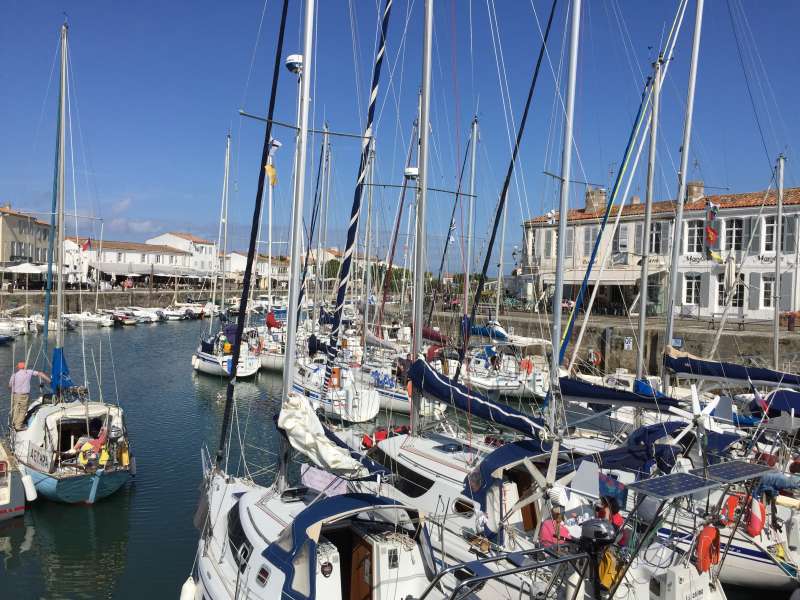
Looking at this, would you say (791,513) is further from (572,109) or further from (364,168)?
(364,168)

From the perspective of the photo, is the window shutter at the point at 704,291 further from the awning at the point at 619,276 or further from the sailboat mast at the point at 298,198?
the sailboat mast at the point at 298,198

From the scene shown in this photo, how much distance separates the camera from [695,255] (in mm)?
39938

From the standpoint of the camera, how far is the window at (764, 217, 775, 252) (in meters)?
36.4

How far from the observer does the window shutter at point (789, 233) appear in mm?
35156

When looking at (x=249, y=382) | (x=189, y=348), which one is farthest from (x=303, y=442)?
(x=189, y=348)

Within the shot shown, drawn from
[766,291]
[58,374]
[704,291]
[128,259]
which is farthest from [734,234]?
[128,259]

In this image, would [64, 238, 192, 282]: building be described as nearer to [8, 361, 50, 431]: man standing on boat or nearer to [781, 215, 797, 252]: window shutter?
[8, 361, 50, 431]: man standing on boat

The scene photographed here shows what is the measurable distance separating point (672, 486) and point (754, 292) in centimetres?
3426

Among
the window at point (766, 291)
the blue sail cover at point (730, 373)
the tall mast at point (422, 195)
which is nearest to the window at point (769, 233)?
the window at point (766, 291)

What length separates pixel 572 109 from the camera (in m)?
12.9

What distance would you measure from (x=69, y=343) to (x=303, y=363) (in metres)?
25.3

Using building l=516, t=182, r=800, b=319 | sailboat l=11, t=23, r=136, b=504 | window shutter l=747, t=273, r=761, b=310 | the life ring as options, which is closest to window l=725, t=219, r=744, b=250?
building l=516, t=182, r=800, b=319

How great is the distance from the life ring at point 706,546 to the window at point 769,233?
33014 mm

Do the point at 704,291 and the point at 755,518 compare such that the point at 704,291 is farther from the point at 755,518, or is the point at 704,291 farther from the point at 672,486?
the point at 672,486
